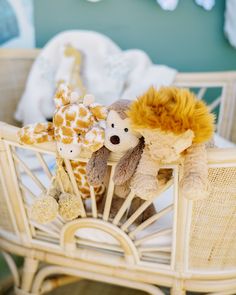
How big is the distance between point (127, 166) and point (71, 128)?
14 centimetres

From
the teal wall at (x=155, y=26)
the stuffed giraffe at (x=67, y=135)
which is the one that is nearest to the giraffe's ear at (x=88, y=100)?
the stuffed giraffe at (x=67, y=135)

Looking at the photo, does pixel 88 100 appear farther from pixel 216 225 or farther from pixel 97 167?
pixel 216 225

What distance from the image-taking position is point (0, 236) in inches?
43.6

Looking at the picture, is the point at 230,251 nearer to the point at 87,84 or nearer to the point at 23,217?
the point at 23,217

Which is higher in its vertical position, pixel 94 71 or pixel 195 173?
pixel 94 71

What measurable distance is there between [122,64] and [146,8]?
0.32 meters

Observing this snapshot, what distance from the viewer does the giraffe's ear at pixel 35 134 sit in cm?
82

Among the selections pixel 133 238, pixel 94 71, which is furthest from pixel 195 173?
pixel 94 71

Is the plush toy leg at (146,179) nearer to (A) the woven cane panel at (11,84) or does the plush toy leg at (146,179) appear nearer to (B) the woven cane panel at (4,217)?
(B) the woven cane panel at (4,217)

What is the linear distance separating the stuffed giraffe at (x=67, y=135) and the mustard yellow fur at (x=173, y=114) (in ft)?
0.37

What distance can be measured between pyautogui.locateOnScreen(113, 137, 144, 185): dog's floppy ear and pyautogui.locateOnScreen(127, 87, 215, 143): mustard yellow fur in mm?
76

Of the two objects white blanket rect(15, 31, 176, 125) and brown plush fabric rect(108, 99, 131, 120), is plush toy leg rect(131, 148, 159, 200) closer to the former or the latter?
brown plush fabric rect(108, 99, 131, 120)

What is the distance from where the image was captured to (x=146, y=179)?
756 millimetres

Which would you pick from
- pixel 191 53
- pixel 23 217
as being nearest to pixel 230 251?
pixel 23 217
